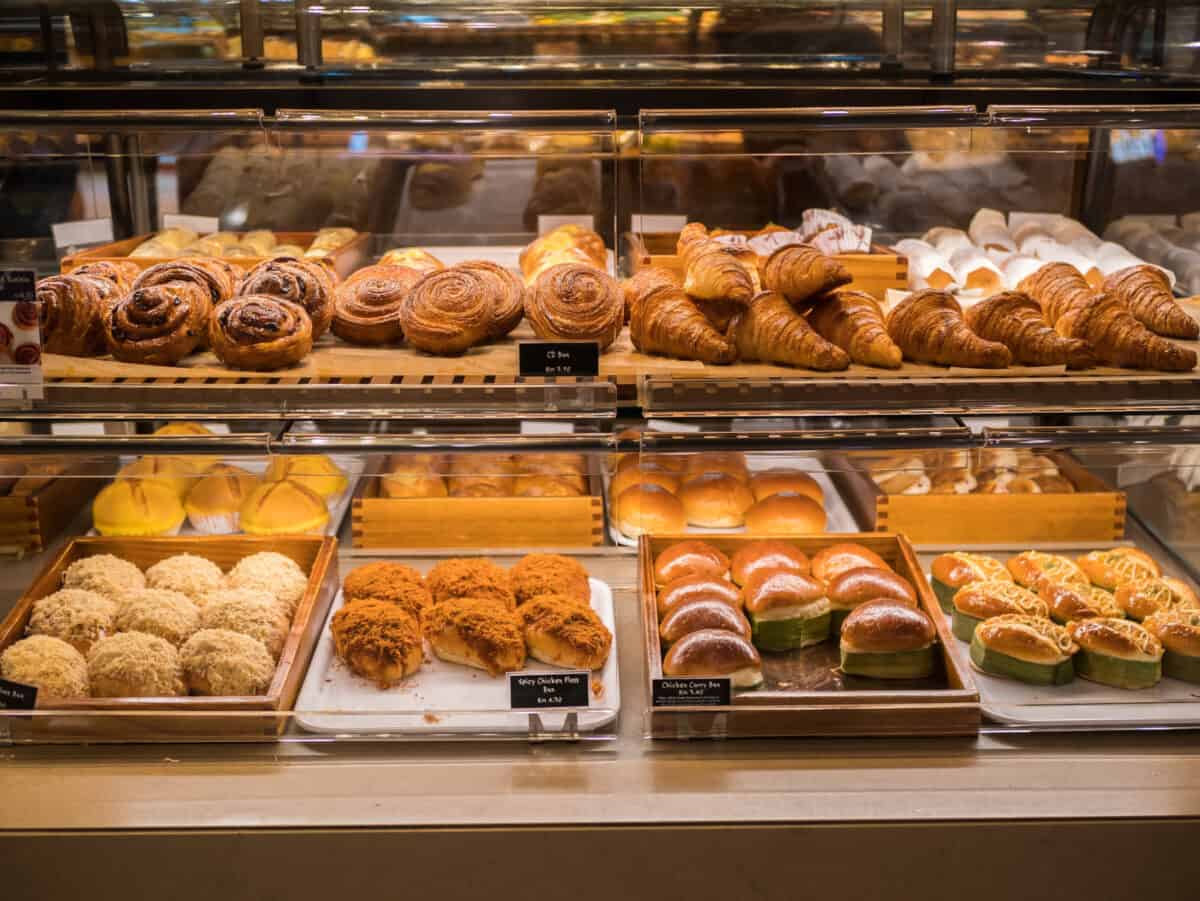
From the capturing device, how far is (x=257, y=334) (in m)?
2.17

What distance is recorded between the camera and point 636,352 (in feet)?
7.60

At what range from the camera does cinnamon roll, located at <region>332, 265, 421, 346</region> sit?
2.34 meters

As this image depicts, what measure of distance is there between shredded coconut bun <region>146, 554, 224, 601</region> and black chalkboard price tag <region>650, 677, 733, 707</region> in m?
1.09

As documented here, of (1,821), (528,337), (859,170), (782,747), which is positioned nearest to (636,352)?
(528,337)

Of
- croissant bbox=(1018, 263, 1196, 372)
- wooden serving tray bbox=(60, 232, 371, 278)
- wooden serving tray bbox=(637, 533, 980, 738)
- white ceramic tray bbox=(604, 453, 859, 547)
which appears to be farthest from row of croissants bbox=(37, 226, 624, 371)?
croissant bbox=(1018, 263, 1196, 372)

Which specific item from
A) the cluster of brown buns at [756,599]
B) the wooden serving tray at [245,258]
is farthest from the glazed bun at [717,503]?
the wooden serving tray at [245,258]

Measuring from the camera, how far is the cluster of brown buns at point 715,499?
9.45ft

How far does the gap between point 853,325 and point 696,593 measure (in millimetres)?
675

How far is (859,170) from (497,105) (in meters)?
0.99

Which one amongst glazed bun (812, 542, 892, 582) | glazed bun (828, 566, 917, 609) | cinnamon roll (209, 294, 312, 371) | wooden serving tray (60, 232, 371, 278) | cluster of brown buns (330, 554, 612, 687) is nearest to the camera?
cinnamon roll (209, 294, 312, 371)

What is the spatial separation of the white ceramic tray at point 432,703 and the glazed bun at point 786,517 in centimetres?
60

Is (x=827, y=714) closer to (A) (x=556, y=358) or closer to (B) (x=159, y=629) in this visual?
(A) (x=556, y=358)

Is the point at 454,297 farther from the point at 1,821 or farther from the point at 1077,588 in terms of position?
the point at 1077,588

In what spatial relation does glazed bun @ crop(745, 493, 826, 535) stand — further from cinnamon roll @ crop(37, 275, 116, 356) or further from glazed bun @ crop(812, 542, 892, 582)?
cinnamon roll @ crop(37, 275, 116, 356)
